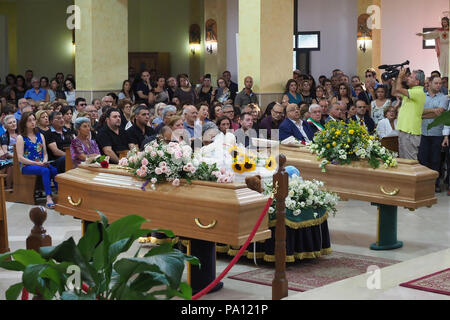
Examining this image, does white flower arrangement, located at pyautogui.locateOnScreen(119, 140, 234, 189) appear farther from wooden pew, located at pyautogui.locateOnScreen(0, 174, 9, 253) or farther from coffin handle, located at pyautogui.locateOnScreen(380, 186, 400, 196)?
coffin handle, located at pyautogui.locateOnScreen(380, 186, 400, 196)

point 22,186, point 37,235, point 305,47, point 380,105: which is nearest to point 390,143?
point 380,105

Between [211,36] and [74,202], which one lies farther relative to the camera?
[211,36]

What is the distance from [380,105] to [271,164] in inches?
201

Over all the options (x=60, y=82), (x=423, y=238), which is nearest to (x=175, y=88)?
(x=60, y=82)

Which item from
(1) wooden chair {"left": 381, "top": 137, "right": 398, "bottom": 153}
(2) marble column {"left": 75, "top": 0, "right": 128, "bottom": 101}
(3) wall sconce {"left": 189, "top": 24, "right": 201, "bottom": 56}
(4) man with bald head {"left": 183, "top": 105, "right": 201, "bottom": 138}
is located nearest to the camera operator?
(1) wooden chair {"left": 381, "top": 137, "right": 398, "bottom": 153}

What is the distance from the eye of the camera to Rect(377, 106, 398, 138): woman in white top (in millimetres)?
11719

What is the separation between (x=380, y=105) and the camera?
496 inches

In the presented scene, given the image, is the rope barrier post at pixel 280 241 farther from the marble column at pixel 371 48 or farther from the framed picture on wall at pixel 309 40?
the framed picture on wall at pixel 309 40

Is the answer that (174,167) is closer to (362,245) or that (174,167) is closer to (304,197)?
(304,197)

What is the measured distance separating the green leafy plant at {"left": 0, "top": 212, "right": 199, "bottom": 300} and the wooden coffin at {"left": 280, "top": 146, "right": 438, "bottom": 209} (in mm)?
4048

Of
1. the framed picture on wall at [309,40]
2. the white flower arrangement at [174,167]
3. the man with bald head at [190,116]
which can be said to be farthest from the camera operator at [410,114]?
the framed picture on wall at [309,40]

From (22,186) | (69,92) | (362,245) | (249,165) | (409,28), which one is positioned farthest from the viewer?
(409,28)

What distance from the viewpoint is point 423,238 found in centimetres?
824

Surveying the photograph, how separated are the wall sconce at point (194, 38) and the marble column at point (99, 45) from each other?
6.60 meters
